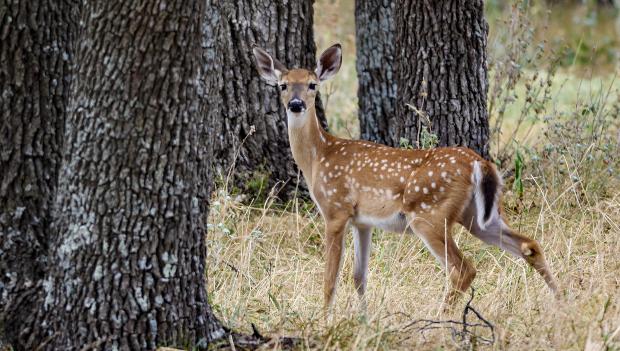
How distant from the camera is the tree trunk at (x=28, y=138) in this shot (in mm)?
4375

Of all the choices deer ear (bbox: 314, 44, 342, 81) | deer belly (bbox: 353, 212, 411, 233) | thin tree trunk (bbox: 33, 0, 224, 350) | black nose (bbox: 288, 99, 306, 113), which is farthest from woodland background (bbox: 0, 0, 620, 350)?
deer ear (bbox: 314, 44, 342, 81)

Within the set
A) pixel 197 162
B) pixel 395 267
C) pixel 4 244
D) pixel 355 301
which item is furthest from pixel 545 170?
pixel 4 244

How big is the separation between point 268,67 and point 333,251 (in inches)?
53.7

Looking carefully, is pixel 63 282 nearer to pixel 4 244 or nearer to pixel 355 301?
pixel 4 244

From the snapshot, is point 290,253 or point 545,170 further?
point 545,170

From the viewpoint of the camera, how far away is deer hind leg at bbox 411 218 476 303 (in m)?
5.54

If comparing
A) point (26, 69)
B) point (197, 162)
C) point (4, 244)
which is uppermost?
point (26, 69)

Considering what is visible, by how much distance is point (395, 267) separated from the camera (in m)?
6.13

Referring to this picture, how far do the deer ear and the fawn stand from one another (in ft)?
0.51

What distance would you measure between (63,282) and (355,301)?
1426mm

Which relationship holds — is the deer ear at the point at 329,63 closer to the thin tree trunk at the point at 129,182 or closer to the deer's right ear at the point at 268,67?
the deer's right ear at the point at 268,67

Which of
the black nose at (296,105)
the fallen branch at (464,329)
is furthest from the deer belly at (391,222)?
the fallen branch at (464,329)

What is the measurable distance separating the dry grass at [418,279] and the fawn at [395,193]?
0.52 ft

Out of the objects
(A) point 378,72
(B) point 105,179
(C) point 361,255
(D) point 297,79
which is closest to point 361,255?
(C) point 361,255
